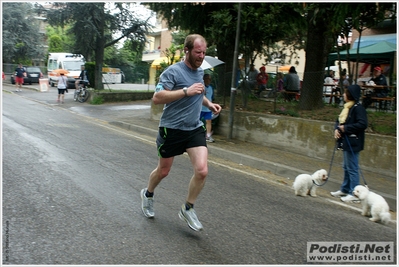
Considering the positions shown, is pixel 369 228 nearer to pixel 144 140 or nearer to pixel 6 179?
pixel 6 179

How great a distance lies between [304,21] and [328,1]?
14.5 ft

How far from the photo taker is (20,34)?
4438 cm

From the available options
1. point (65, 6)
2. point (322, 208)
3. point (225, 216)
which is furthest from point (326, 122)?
point (65, 6)

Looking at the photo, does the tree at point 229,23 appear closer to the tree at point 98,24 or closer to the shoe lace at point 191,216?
the shoe lace at point 191,216

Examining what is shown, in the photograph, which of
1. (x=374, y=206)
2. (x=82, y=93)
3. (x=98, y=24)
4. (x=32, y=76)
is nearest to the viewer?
(x=374, y=206)

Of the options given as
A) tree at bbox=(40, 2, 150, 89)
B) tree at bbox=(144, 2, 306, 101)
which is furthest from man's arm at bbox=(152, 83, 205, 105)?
tree at bbox=(40, 2, 150, 89)

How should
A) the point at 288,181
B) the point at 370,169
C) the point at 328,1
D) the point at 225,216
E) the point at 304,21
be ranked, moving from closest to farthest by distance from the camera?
the point at 225,216
the point at 288,181
the point at 370,169
the point at 328,1
the point at 304,21

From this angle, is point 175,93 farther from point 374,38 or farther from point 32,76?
point 32,76

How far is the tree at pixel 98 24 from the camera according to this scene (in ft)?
76.2

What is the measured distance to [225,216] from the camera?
5.27 metres

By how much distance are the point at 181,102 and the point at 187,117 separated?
0.55ft

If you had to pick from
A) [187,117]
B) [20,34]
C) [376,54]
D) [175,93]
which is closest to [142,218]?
[187,117]

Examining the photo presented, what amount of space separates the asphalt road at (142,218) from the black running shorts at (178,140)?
0.88 m

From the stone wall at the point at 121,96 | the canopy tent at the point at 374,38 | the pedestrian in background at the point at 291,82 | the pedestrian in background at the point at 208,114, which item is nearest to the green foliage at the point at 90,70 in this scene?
the stone wall at the point at 121,96
